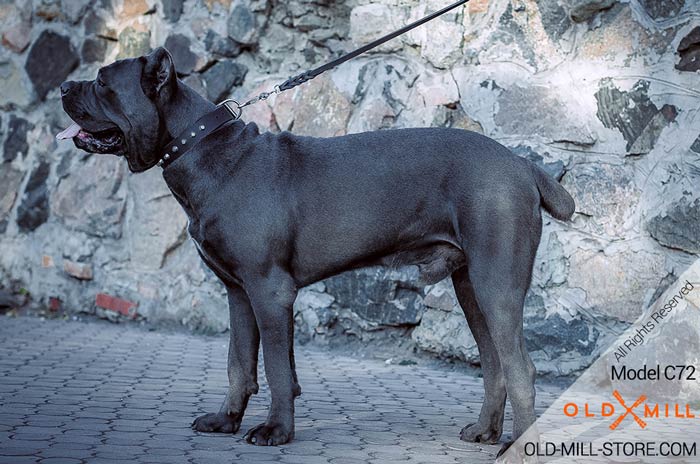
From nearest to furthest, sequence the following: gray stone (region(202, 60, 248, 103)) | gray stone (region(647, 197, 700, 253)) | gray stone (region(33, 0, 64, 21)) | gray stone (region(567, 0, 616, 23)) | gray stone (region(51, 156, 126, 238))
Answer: gray stone (region(647, 197, 700, 253)) < gray stone (region(567, 0, 616, 23)) < gray stone (region(202, 60, 248, 103)) < gray stone (region(51, 156, 126, 238)) < gray stone (region(33, 0, 64, 21))

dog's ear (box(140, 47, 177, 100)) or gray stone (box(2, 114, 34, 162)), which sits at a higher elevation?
dog's ear (box(140, 47, 177, 100))

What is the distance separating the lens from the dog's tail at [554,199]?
354 centimetres

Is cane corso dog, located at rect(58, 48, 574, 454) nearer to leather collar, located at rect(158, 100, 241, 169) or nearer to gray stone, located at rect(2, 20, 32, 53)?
leather collar, located at rect(158, 100, 241, 169)

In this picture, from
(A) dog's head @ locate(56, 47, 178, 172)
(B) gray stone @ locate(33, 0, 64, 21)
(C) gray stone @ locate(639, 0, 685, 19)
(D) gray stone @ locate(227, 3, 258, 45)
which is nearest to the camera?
(A) dog's head @ locate(56, 47, 178, 172)

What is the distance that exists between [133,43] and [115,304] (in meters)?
2.01

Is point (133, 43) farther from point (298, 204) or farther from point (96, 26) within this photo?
point (298, 204)

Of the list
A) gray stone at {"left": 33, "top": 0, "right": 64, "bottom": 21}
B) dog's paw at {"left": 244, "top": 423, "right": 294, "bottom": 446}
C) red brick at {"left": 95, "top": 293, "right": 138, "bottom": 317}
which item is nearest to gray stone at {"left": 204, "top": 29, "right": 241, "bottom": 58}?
gray stone at {"left": 33, "top": 0, "right": 64, "bottom": 21}

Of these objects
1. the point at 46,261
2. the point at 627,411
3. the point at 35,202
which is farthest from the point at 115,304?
the point at 627,411

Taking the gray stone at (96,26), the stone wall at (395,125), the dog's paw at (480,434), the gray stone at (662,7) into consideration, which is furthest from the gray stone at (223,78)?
the dog's paw at (480,434)

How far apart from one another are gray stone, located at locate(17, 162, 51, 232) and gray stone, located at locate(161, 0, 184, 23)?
164 centimetres

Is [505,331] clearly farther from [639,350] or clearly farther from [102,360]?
[102,360]

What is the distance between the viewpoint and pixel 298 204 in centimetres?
364

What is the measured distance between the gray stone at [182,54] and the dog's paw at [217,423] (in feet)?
11.4

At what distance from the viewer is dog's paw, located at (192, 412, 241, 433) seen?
3.67m
